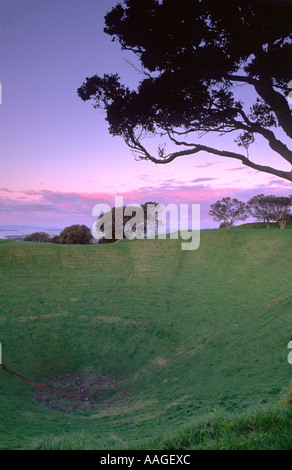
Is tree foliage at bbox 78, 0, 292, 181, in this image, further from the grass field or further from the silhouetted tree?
the silhouetted tree

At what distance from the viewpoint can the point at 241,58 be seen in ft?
34.3

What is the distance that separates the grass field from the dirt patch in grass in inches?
3.9

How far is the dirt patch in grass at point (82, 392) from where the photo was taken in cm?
1282

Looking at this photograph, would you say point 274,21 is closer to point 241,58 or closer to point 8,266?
point 241,58

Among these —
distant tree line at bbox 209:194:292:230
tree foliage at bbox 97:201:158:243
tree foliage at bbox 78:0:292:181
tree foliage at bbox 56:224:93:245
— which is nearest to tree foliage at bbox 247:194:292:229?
distant tree line at bbox 209:194:292:230

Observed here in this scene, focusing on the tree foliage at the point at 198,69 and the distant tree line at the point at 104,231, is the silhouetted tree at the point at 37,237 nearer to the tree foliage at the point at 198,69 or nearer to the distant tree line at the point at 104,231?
the distant tree line at the point at 104,231

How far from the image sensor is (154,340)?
1870 cm

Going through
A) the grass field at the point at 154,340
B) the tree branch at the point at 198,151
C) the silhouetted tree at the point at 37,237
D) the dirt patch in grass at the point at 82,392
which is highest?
the tree branch at the point at 198,151

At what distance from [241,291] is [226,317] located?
3787 mm

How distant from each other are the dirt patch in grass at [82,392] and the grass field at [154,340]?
0.10m

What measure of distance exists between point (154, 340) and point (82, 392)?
5.79 metres

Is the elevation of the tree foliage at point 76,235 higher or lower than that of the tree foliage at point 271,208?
lower

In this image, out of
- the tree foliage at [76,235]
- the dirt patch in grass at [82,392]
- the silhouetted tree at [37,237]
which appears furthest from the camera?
the silhouetted tree at [37,237]

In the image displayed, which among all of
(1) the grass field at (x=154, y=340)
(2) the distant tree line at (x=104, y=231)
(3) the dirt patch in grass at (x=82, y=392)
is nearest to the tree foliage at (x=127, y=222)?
(2) the distant tree line at (x=104, y=231)
